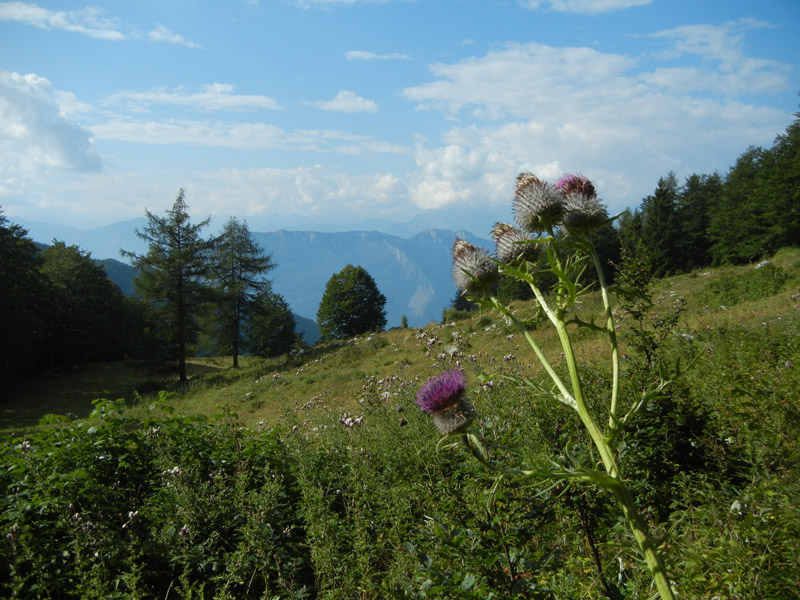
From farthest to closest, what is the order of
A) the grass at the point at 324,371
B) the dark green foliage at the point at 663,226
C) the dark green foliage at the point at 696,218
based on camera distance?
the dark green foliage at the point at 696,218
the dark green foliage at the point at 663,226
the grass at the point at 324,371

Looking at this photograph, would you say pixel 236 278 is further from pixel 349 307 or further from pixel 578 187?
pixel 578 187

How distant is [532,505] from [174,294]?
1134 inches

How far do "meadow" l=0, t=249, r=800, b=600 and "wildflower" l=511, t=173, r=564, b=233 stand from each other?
0.61m

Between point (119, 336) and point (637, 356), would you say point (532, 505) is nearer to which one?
point (637, 356)

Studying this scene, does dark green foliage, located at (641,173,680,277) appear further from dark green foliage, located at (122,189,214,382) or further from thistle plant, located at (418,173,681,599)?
thistle plant, located at (418,173,681,599)

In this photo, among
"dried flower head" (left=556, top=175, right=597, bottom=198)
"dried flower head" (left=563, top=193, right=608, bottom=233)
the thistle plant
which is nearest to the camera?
the thistle plant

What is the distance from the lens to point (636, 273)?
468 centimetres

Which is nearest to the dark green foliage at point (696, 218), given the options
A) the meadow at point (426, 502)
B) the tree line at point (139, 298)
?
Answer: the tree line at point (139, 298)

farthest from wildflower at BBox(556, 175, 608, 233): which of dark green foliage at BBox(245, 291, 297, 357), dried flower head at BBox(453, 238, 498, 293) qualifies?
dark green foliage at BBox(245, 291, 297, 357)

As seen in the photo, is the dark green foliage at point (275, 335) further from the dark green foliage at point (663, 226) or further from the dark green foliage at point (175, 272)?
the dark green foliage at point (663, 226)

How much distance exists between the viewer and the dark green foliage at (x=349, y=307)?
48938 millimetres

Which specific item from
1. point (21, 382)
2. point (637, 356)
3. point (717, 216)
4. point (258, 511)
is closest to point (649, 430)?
point (637, 356)

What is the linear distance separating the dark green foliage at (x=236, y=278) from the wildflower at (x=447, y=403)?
31.0 metres

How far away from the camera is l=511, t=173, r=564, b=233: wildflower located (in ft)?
6.62
